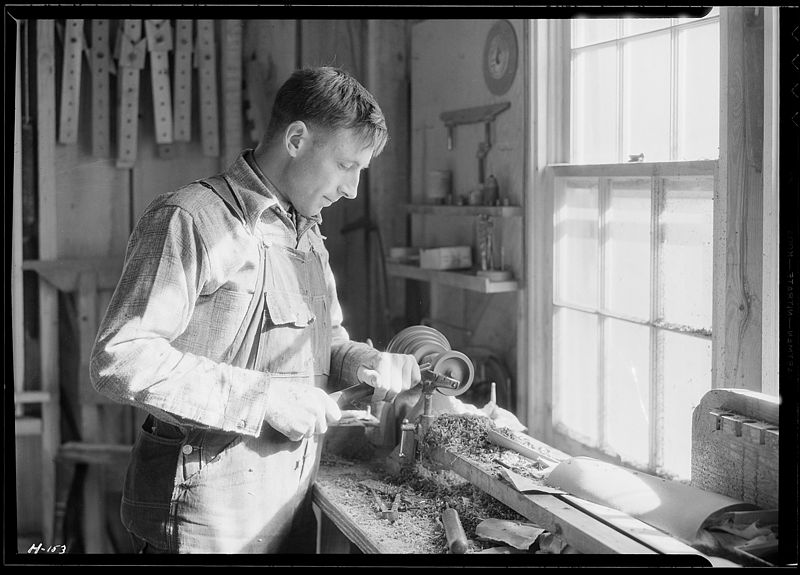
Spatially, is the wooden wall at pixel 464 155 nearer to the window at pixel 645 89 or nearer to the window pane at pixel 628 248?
the window at pixel 645 89

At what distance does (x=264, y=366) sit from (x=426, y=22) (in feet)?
6.49

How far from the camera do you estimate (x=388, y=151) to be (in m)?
3.45

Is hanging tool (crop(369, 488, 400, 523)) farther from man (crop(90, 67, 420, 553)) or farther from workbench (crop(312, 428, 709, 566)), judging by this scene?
man (crop(90, 67, 420, 553))

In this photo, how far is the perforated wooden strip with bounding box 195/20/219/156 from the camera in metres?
3.52

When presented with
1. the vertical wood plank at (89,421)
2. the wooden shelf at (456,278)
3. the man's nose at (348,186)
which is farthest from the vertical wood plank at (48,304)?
the man's nose at (348,186)

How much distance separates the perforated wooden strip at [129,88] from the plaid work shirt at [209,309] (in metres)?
1.91

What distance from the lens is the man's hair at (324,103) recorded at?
1.74 meters

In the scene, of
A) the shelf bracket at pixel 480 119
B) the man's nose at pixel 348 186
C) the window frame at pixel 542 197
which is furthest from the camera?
the shelf bracket at pixel 480 119

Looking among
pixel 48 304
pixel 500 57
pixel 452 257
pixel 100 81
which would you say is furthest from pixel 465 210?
pixel 48 304

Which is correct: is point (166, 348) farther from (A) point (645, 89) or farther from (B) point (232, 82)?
(B) point (232, 82)

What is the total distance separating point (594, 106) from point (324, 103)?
0.95m

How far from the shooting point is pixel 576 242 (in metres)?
2.45
